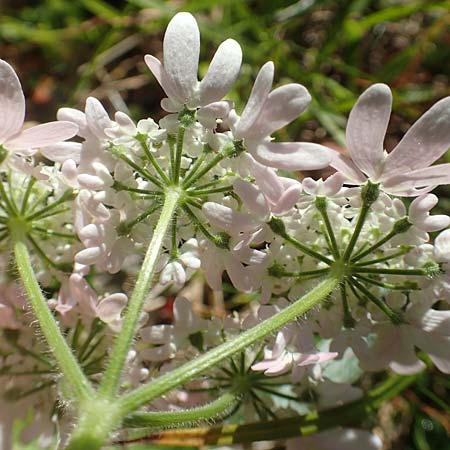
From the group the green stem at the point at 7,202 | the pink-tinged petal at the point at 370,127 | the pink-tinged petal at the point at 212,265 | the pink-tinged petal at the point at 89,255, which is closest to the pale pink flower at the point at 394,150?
the pink-tinged petal at the point at 370,127

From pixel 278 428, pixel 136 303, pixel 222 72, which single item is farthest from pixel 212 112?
pixel 278 428

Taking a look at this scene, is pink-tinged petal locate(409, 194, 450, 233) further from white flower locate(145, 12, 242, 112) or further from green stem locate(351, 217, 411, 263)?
white flower locate(145, 12, 242, 112)

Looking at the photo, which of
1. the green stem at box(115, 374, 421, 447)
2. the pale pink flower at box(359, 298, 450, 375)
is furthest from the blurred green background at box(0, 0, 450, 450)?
the pale pink flower at box(359, 298, 450, 375)

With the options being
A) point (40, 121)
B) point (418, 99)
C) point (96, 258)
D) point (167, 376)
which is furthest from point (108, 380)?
point (40, 121)

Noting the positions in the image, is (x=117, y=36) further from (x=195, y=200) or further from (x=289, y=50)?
(x=195, y=200)

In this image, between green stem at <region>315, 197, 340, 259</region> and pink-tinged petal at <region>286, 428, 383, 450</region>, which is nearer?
green stem at <region>315, 197, 340, 259</region>

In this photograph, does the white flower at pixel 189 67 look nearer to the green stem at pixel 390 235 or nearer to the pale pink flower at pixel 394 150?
the pale pink flower at pixel 394 150
